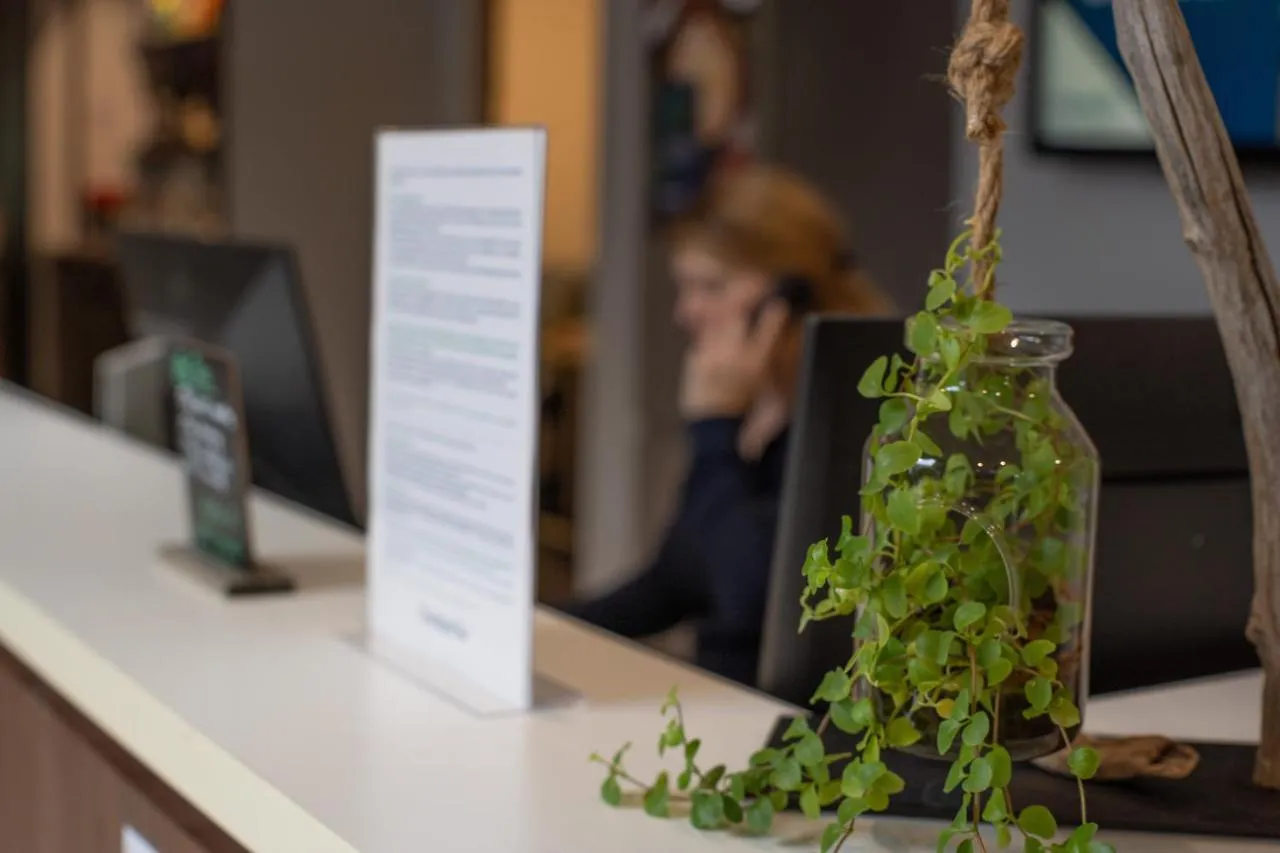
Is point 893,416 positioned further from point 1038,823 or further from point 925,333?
point 1038,823

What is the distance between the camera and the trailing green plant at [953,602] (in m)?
0.74

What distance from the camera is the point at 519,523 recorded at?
103 cm

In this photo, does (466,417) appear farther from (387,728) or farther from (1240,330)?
(1240,330)

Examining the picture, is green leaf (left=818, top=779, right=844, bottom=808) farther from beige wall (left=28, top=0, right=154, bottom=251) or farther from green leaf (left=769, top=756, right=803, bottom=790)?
beige wall (left=28, top=0, right=154, bottom=251)

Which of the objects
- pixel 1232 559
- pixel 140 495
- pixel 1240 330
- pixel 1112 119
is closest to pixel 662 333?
pixel 1112 119

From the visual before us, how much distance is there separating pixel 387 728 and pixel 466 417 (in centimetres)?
22

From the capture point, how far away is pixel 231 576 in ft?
4.45

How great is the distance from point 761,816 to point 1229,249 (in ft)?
1.23

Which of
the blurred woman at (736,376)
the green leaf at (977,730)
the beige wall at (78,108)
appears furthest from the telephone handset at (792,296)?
the beige wall at (78,108)

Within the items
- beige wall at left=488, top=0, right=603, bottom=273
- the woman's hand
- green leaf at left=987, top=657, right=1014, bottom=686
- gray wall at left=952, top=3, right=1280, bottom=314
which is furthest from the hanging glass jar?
beige wall at left=488, top=0, right=603, bottom=273

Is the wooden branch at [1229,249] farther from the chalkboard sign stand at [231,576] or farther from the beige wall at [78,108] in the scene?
the beige wall at [78,108]

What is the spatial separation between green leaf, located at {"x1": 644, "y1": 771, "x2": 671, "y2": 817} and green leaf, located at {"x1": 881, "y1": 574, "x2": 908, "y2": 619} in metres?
0.16

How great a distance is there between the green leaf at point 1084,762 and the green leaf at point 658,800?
0.21 metres

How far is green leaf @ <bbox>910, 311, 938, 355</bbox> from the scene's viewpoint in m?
0.79
